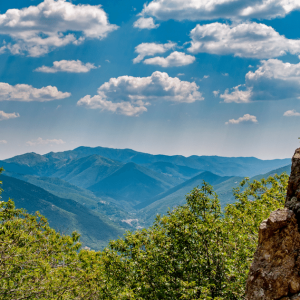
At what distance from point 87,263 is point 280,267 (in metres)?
23.8

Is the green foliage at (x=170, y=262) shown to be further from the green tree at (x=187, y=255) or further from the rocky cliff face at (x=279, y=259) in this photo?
the rocky cliff face at (x=279, y=259)

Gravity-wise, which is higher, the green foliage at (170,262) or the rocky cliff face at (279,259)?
the rocky cliff face at (279,259)

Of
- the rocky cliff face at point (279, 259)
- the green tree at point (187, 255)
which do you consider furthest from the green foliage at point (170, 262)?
the rocky cliff face at point (279, 259)

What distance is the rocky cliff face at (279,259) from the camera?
1009 centimetres

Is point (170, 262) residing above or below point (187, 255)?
below

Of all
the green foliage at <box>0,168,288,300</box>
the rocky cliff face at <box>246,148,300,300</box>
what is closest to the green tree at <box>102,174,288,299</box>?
the green foliage at <box>0,168,288,300</box>

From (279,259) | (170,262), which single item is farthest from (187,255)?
(279,259)

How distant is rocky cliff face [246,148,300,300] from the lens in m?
10.1

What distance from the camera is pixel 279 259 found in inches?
409

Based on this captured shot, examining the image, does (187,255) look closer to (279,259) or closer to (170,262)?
(170,262)

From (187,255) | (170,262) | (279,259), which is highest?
(279,259)

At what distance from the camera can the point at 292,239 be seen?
1030 centimetres

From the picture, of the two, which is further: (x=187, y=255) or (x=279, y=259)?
(x=187, y=255)

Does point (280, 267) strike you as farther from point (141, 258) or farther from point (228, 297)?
point (141, 258)
